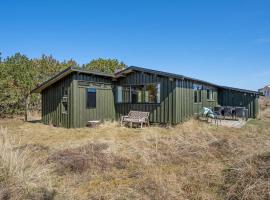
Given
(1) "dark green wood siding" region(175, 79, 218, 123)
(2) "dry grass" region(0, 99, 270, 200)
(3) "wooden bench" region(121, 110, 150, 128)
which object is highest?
(1) "dark green wood siding" region(175, 79, 218, 123)

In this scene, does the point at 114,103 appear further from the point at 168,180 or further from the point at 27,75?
the point at 168,180

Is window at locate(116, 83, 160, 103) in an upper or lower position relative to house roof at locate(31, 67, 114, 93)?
lower

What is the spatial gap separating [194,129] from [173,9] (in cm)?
606

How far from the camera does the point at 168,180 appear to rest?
12.6 feet

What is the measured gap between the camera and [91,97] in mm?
11500

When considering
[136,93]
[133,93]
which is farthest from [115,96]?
[136,93]

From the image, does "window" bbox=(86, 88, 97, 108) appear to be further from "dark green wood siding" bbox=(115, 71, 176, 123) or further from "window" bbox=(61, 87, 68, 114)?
"dark green wood siding" bbox=(115, 71, 176, 123)

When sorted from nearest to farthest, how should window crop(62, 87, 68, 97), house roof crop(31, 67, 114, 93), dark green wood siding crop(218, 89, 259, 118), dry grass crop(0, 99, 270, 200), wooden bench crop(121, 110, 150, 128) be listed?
dry grass crop(0, 99, 270, 200), house roof crop(31, 67, 114, 93), wooden bench crop(121, 110, 150, 128), window crop(62, 87, 68, 97), dark green wood siding crop(218, 89, 259, 118)

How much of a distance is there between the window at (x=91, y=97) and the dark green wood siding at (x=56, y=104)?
0.98 meters

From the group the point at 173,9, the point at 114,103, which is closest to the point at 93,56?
the point at 114,103

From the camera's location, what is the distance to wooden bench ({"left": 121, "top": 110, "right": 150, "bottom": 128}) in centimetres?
1110

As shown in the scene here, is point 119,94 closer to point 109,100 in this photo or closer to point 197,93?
point 109,100

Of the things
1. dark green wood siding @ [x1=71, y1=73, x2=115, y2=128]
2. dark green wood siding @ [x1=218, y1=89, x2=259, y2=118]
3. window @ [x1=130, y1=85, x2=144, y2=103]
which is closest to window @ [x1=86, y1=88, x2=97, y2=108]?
dark green wood siding @ [x1=71, y1=73, x2=115, y2=128]

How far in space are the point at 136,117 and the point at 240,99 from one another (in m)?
9.53
